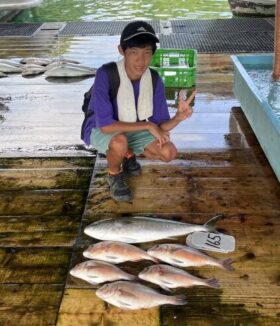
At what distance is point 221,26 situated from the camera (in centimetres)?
830

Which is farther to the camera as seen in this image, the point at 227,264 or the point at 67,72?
the point at 67,72

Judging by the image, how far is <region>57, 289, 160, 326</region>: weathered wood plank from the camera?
2102 mm

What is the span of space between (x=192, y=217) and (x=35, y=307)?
119 cm

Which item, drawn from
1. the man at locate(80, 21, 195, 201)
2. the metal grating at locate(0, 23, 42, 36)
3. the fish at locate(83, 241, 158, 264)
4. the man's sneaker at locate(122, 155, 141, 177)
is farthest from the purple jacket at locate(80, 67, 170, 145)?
the metal grating at locate(0, 23, 42, 36)

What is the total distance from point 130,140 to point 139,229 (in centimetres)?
78

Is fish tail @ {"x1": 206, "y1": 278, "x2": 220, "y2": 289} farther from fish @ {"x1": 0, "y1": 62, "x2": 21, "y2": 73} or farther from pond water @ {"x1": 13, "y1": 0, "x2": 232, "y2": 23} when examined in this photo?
pond water @ {"x1": 13, "y1": 0, "x2": 232, "y2": 23}

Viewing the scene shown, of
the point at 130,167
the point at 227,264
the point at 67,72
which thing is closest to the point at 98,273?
the point at 227,264

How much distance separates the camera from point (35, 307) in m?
2.20

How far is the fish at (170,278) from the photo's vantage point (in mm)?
2256

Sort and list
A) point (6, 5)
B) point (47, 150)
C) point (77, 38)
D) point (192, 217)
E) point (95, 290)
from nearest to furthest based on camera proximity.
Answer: point (95, 290), point (192, 217), point (47, 150), point (77, 38), point (6, 5)

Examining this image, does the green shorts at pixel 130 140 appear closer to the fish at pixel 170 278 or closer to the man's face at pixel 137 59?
the man's face at pixel 137 59

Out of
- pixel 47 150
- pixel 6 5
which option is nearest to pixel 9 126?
pixel 47 150

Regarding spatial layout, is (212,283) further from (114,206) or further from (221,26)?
(221,26)

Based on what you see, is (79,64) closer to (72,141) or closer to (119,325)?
(72,141)
